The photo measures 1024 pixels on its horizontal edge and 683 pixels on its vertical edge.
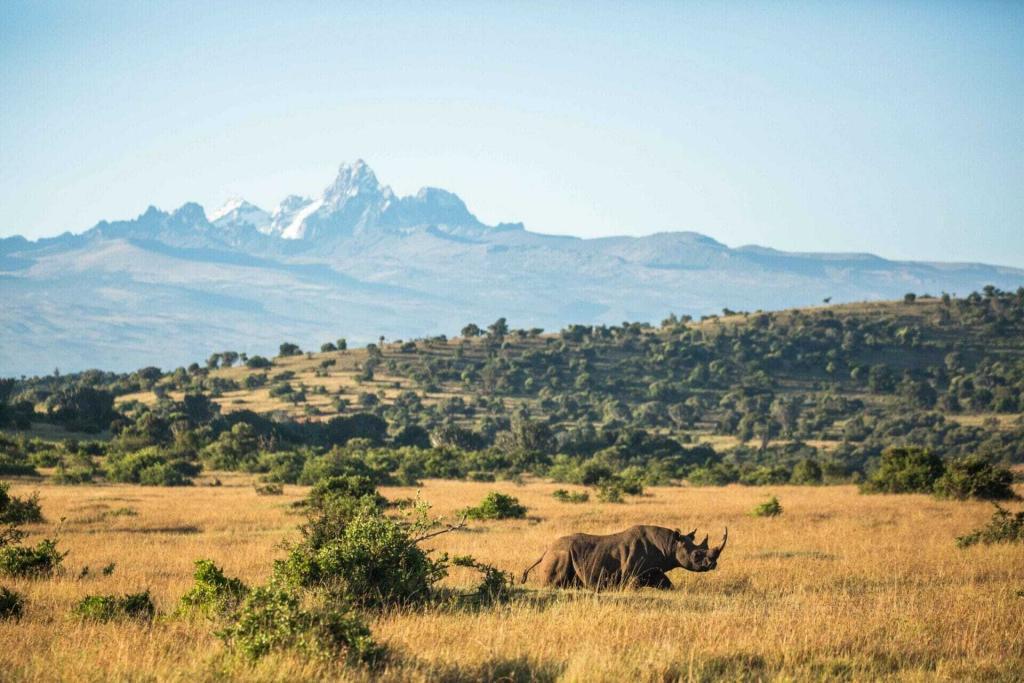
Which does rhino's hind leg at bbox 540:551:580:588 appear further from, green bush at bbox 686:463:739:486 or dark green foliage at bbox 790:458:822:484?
dark green foliage at bbox 790:458:822:484

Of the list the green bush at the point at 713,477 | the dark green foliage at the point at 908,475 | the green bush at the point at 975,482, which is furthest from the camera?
the green bush at the point at 713,477

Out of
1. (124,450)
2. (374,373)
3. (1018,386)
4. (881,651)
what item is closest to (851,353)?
(1018,386)

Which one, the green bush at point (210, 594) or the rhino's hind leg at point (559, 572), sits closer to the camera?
the green bush at point (210, 594)

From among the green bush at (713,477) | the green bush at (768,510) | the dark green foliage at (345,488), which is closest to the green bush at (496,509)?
the dark green foliage at (345,488)

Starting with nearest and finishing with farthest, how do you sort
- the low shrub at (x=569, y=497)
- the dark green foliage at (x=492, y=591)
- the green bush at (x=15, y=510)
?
the dark green foliage at (x=492, y=591)
the green bush at (x=15, y=510)
the low shrub at (x=569, y=497)

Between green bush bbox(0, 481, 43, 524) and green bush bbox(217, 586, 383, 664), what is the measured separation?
1143cm

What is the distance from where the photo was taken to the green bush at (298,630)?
10172mm

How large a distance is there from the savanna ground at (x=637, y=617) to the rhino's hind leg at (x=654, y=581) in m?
0.44

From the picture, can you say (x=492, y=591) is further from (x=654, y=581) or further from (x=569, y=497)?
(x=569, y=497)

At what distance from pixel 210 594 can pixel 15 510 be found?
1307cm

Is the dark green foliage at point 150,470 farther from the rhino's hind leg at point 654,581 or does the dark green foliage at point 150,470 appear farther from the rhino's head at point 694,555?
the rhino's head at point 694,555

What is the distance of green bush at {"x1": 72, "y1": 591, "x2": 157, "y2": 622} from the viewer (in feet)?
42.1

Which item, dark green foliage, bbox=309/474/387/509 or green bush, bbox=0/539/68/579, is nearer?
green bush, bbox=0/539/68/579

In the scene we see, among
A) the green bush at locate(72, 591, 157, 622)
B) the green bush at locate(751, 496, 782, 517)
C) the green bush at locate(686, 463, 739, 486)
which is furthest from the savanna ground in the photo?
the green bush at locate(686, 463, 739, 486)
